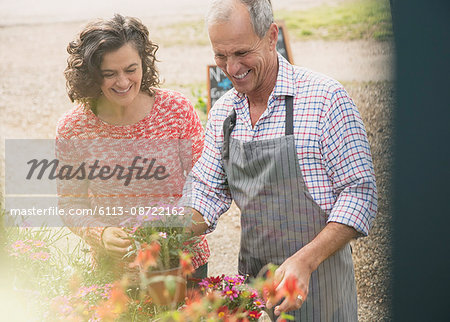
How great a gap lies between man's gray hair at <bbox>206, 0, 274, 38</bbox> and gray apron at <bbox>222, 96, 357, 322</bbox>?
0.24m

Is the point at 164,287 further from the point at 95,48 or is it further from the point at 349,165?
the point at 95,48

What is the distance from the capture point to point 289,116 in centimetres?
157

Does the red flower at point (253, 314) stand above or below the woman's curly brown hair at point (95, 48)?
below

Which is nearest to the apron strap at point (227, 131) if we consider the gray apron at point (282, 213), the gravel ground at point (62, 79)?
the gray apron at point (282, 213)

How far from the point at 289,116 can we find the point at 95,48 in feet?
2.50

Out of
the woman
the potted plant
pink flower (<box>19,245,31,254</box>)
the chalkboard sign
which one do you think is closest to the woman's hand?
the potted plant

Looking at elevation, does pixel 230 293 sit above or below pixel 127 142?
below

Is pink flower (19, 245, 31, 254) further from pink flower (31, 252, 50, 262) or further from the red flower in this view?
the red flower

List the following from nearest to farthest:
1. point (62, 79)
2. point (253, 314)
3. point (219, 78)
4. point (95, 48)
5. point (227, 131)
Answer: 1. point (253, 314)
2. point (227, 131)
3. point (95, 48)
4. point (219, 78)
5. point (62, 79)

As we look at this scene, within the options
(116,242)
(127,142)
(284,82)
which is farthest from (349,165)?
(127,142)

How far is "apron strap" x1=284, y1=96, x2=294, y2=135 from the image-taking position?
1.56m

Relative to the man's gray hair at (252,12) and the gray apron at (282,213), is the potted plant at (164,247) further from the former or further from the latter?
the man's gray hair at (252,12)

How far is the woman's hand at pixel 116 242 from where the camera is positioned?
59.9 inches

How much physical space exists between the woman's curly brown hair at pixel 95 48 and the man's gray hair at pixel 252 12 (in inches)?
18.3
